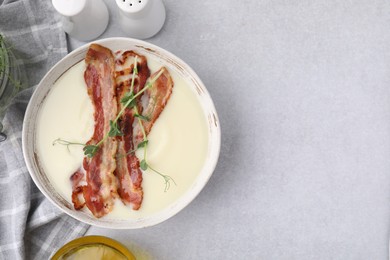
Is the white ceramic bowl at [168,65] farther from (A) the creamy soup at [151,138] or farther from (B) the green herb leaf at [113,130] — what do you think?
(B) the green herb leaf at [113,130]

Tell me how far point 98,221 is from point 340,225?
466mm

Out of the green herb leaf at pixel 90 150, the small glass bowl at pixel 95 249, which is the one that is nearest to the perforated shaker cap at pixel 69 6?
the green herb leaf at pixel 90 150

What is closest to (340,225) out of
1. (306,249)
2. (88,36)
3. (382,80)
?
(306,249)

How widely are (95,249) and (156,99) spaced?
315mm

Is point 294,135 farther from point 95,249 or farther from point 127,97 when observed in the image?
point 95,249

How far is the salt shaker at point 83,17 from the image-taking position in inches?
45.6

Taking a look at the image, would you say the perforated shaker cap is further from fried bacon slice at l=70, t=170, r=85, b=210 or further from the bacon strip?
fried bacon slice at l=70, t=170, r=85, b=210

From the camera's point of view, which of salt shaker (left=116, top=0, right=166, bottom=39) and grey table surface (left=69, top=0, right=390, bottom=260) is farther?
grey table surface (left=69, top=0, right=390, bottom=260)

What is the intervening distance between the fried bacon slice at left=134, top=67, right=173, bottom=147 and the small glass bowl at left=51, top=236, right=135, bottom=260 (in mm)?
207

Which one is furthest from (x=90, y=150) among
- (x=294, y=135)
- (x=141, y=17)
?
(x=294, y=135)

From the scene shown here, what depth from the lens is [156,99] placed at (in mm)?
1184

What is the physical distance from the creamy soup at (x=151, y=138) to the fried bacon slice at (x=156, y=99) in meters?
0.01

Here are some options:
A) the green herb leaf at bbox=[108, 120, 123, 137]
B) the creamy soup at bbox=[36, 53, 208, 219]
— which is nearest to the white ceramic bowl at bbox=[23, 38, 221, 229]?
the creamy soup at bbox=[36, 53, 208, 219]

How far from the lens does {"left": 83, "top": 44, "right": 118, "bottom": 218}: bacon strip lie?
3.91ft
